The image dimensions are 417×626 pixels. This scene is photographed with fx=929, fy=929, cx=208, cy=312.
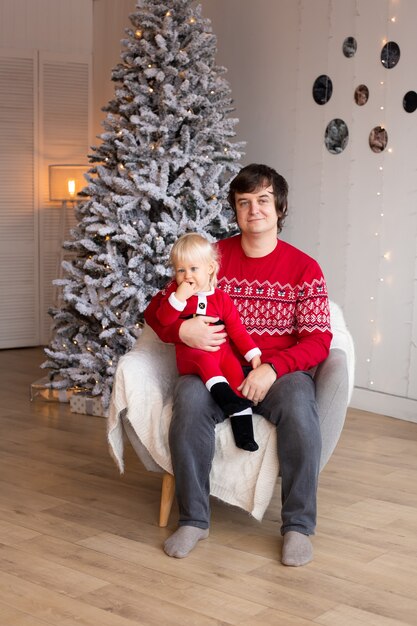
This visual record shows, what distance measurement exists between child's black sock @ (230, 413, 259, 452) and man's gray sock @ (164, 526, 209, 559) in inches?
11.6

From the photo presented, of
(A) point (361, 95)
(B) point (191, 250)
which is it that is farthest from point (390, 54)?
(B) point (191, 250)

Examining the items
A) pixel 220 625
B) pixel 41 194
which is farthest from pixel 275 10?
pixel 220 625

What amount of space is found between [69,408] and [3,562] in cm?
206

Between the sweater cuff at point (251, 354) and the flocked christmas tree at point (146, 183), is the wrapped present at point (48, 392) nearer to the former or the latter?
the flocked christmas tree at point (146, 183)

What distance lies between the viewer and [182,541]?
2789 mm

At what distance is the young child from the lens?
Answer: 2.86 metres

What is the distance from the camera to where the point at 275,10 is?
17.0 ft

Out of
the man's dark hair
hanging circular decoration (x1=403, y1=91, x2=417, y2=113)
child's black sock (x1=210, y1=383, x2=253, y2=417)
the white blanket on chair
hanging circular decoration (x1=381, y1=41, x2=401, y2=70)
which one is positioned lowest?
the white blanket on chair

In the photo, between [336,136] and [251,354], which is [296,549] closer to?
[251,354]

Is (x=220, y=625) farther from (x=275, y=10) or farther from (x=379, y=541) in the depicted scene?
(x=275, y=10)

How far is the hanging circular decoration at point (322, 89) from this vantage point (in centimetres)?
491

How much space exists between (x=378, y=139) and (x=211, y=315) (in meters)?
2.04

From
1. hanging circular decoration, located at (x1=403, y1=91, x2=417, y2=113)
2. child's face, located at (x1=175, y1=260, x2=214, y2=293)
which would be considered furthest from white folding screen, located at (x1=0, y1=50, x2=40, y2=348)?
child's face, located at (x1=175, y1=260, x2=214, y2=293)

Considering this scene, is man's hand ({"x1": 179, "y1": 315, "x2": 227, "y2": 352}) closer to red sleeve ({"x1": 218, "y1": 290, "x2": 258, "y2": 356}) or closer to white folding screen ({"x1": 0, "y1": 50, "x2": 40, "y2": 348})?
red sleeve ({"x1": 218, "y1": 290, "x2": 258, "y2": 356})
